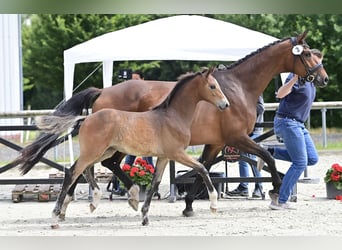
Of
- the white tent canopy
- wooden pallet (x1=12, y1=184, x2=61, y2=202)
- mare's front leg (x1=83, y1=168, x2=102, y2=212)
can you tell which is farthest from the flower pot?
wooden pallet (x1=12, y1=184, x2=61, y2=202)

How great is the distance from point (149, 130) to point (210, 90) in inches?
27.2

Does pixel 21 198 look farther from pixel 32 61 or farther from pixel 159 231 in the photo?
pixel 32 61

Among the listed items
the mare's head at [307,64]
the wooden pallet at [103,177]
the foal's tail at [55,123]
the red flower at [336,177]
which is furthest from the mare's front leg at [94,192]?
the red flower at [336,177]

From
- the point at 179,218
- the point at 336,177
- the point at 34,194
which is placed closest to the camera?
the point at 179,218

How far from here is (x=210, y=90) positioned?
22.7 ft

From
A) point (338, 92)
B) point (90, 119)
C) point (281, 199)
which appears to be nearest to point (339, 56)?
point (338, 92)

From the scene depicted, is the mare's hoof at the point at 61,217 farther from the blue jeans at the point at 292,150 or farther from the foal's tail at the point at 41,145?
the blue jeans at the point at 292,150

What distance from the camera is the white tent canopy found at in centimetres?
909

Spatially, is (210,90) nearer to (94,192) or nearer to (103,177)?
(94,192)

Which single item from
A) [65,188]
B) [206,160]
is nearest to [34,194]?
[65,188]

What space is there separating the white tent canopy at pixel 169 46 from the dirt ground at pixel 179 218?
1711mm

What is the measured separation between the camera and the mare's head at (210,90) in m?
6.87

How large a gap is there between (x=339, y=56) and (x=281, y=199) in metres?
12.8

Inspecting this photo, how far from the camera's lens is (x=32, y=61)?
76.0 ft
